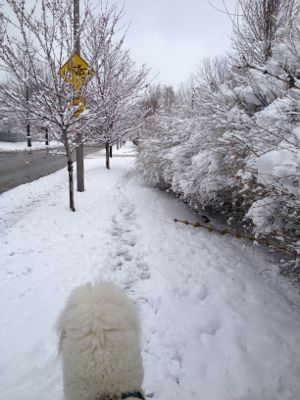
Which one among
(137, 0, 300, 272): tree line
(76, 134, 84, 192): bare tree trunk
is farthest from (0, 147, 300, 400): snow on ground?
(76, 134, 84, 192): bare tree trunk

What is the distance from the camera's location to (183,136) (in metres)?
7.52

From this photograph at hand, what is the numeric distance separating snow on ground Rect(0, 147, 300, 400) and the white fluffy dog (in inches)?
45.8

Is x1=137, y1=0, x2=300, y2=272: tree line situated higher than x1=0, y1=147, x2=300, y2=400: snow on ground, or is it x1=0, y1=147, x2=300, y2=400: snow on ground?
x1=137, y1=0, x2=300, y2=272: tree line

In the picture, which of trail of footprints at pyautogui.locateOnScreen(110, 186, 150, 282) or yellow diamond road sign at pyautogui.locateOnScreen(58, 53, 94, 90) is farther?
yellow diamond road sign at pyautogui.locateOnScreen(58, 53, 94, 90)

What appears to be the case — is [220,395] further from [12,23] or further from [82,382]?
[12,23]

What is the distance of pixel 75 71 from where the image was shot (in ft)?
20.4

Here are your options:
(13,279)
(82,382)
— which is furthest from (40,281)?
(82,382)

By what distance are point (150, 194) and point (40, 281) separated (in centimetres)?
545

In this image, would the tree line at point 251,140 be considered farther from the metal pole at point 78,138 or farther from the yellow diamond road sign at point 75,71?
the yellow diamond road sign at point 75,71

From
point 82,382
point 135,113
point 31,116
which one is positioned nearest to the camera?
point 82,382

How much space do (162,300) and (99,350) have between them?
2315 mm

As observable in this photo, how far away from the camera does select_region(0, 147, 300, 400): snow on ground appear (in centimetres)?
275

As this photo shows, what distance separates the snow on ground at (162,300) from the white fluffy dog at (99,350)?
1.16m

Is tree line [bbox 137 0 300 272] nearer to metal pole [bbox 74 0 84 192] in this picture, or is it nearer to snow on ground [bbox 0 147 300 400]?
snow on ground [bbox 0 147 300 400]
